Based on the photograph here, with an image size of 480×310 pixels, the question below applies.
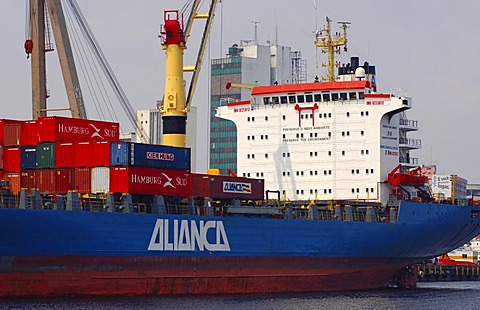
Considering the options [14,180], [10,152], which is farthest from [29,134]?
[14,180]

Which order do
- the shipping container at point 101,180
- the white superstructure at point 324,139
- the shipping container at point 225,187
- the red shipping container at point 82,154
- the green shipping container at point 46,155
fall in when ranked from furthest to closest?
the white superstructure at point 324,139
the shipping container at point 225,187
the green shipping container at point 46,155
the red shipping container at point 82,154
the shipping container at point 101,180

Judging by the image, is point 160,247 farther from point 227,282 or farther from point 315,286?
point 315,286

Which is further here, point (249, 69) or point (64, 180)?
point (249, 69)

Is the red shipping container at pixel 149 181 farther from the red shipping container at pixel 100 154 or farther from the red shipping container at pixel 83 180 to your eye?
the red shipping container at pixel 83 180

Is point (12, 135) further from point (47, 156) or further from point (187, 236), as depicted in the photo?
point (187, 236)

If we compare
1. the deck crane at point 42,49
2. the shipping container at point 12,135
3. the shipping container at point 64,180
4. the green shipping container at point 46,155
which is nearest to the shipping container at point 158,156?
the shipping container at point 64,180

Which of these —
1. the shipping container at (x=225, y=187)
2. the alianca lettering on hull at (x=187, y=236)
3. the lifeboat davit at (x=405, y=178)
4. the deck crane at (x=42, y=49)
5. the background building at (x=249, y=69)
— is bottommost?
the alianca lettering on hull at (x=187, y=236)

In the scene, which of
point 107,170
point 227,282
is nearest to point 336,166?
point 227,282

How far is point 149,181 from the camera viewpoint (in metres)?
35.2

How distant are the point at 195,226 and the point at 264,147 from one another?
11864 millimetres

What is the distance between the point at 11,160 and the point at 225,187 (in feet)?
28.6

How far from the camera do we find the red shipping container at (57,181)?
3475 cm

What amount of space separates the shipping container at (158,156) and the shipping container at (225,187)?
0.96 metres

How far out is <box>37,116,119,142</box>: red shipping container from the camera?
3494 cm
